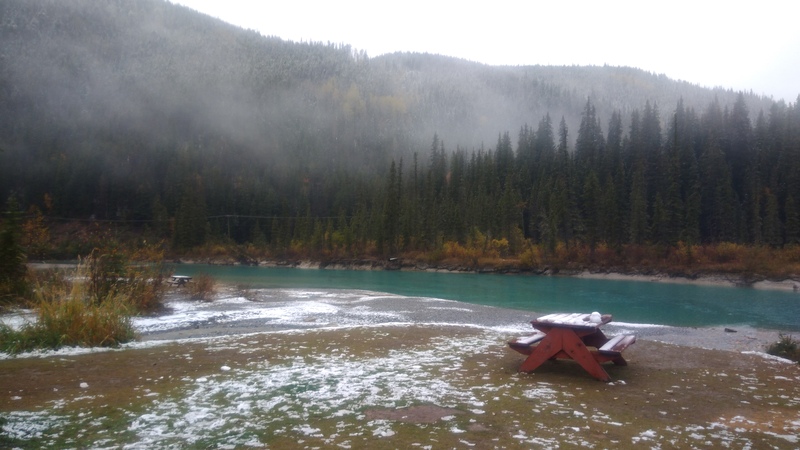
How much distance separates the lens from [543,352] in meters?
8.90

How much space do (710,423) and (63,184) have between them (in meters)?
157

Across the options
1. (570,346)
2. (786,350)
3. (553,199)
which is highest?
(553,199)

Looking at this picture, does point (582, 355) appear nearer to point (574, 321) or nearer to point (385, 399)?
point (574, 321)

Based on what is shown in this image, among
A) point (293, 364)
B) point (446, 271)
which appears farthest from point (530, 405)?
point (446, 271)

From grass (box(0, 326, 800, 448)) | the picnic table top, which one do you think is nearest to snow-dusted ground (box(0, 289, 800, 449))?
grass (box(0, 326, 800, 448))

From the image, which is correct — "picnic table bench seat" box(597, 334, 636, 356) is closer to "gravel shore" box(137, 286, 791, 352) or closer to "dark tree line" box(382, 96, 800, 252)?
"gravel shore" box(137, 286, 791, 352)

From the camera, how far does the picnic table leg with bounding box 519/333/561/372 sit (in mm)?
8852

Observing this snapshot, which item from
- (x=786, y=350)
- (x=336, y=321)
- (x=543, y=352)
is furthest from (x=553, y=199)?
(x=543, y=352)

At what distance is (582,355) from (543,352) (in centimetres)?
63

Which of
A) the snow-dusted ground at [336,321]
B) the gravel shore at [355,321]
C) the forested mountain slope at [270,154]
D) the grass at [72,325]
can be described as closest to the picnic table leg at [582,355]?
the gravel shore at [355,321]

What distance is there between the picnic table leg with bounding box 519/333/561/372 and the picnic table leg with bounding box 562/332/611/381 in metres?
0.15

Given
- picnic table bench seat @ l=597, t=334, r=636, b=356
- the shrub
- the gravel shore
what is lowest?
the gravel shore

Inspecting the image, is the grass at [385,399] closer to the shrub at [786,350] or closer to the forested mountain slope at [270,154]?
the shrub at [786,350]

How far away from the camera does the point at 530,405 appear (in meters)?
6.90
